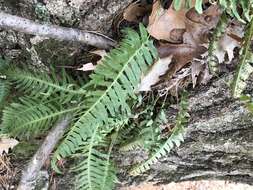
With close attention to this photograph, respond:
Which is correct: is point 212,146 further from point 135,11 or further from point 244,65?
point 135,11

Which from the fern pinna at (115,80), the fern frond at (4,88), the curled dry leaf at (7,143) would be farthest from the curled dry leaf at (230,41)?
the curled dry leaf at (7,143)

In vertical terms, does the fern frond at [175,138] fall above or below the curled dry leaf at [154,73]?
below

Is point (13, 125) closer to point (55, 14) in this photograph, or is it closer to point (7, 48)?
point (7, 48)

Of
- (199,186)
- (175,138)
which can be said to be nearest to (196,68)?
(175,138)

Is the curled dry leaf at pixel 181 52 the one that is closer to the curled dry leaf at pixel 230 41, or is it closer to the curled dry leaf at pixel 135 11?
the curled dry leaf at pixel 230 41

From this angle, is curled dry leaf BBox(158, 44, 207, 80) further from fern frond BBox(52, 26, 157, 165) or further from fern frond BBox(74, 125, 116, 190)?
fern frond BBox(74, 125, 116, 190)

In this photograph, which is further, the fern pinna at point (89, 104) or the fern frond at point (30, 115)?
the fern frond at point (30, 115)

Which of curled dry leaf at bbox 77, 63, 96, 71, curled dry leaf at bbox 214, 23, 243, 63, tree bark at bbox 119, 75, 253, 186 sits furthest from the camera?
tree bark at bbox 119, 75, 253, 186

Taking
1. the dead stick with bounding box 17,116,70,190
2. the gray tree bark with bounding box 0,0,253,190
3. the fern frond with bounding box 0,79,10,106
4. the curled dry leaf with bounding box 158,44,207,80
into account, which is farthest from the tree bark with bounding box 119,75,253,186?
the fern frond with bounding box 0,79,10,106
